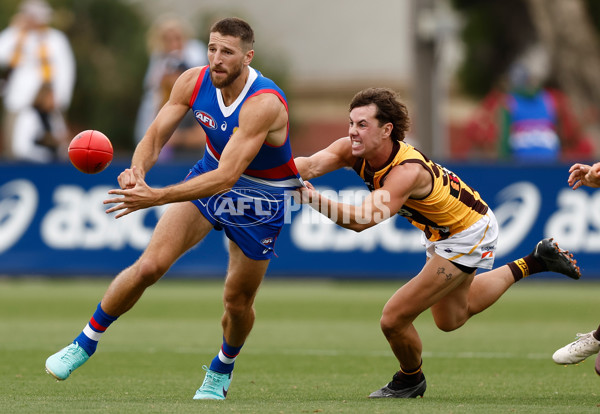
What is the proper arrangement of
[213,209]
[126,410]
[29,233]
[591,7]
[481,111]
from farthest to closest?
1. [591,7]
2. [481,111]
3. [29,233]
4. [213,209]
5. [126,410]

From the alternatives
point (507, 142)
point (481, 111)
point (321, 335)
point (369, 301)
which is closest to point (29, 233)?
point (369, 301)

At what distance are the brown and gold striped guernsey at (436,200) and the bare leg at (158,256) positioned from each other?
1304mm

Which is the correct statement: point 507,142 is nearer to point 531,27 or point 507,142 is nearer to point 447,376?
point 447,376

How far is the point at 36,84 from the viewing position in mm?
17000

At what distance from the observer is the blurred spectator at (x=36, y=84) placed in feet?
55.6

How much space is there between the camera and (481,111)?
2717 cm

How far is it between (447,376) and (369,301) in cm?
570

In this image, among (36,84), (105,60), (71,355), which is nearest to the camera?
(71,355)

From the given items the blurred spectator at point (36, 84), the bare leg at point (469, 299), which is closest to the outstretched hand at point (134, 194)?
the bare leg at point (469, 299)

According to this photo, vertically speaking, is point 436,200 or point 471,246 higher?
point 436,200

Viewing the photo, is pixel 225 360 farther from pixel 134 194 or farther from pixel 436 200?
pixel 436 200

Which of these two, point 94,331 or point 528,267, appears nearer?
point 94,331

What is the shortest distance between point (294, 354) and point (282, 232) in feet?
19.3

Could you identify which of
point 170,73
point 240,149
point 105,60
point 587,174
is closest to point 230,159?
point 240,149
